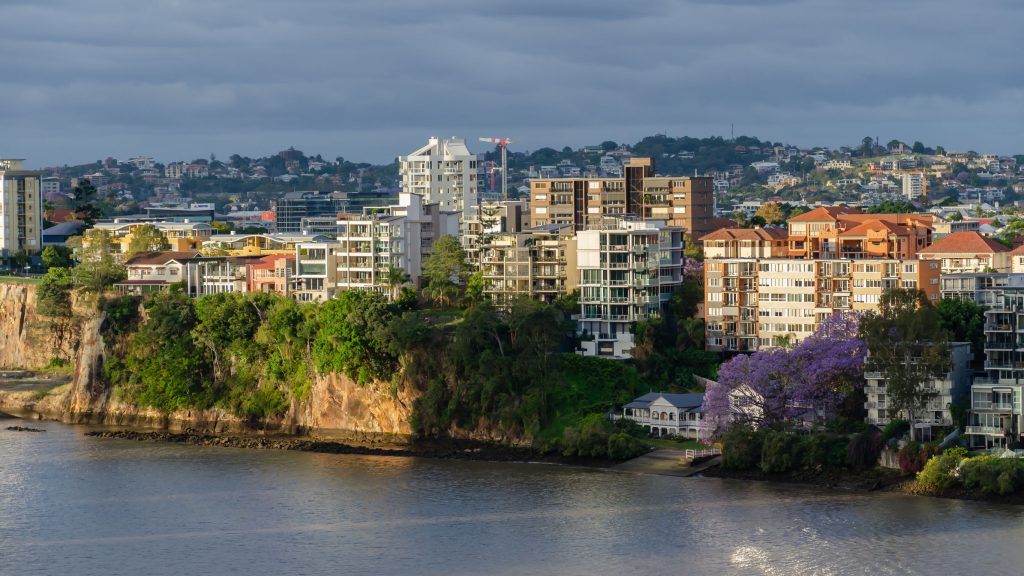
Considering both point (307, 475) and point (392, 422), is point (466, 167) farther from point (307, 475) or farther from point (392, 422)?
point (307, 475)

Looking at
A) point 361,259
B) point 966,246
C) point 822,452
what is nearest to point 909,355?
point 822,452

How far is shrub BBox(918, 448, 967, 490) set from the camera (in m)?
37.3

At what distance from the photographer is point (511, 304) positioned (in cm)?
4944

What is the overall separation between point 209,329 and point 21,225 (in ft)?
99.9

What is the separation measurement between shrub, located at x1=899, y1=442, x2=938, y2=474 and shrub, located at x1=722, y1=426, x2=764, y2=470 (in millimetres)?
3495

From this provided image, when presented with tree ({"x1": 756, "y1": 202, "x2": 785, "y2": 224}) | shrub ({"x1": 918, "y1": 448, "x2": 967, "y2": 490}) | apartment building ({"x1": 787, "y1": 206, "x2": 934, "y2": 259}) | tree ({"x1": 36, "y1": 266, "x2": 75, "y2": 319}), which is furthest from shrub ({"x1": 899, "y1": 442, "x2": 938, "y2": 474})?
tree ({"x1": 756, "y1": 202, "x2": 785, "y2": 224})

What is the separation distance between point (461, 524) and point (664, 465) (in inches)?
286

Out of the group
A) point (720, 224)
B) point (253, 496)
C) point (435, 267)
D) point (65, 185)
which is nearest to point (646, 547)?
point (253, 496)

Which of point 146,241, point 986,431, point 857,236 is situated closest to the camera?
point 986,431

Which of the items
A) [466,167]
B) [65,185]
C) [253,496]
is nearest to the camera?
[253,496]

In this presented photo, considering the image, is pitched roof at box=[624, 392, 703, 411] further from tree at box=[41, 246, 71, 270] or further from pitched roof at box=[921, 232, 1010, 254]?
tree at box=[41, 246, 71, 270]

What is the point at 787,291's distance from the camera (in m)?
49.1

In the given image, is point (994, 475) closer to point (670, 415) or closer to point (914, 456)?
point (914, 456)

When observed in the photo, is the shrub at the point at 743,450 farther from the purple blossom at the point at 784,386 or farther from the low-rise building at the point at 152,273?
the low-rise building at the point at 152,273
